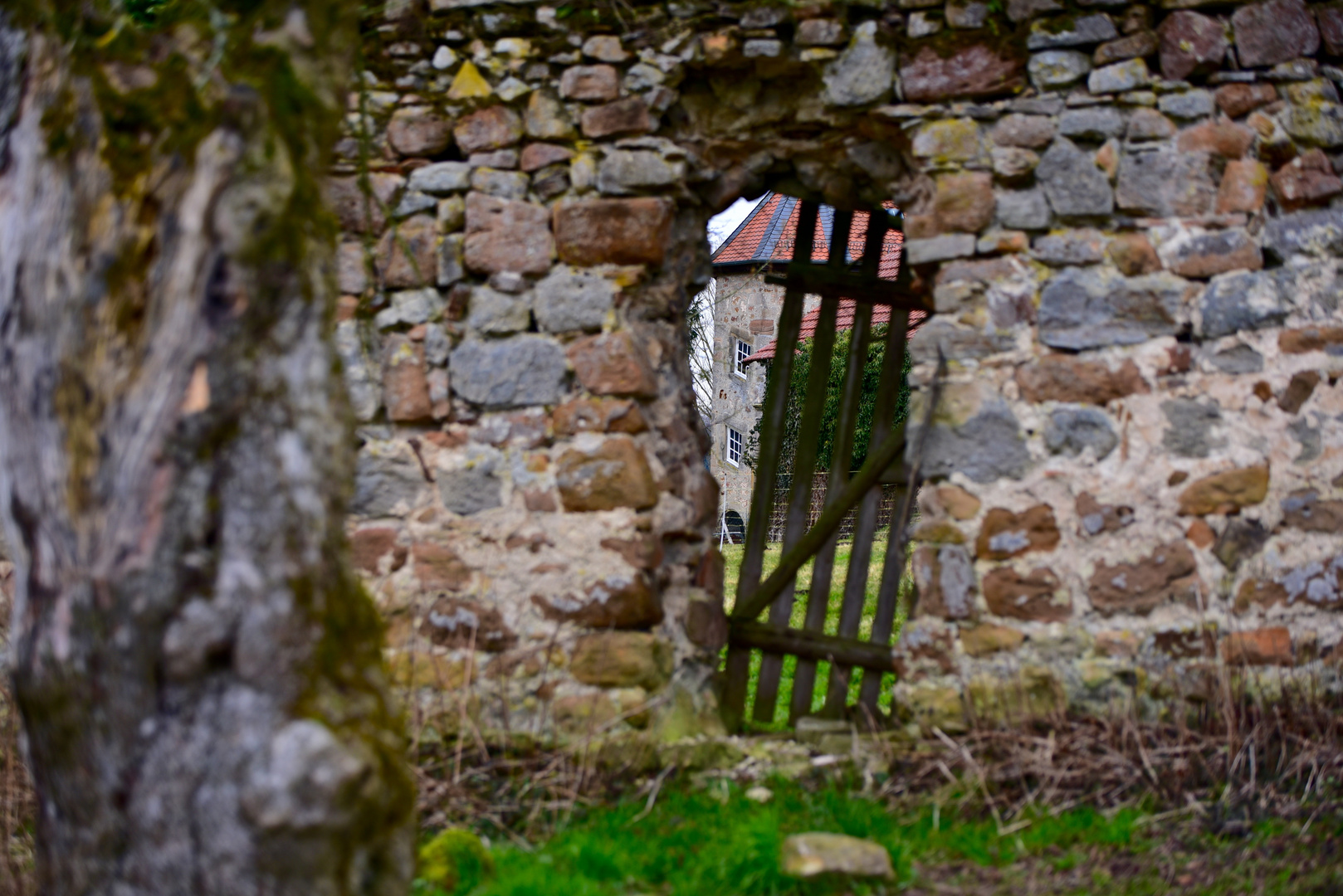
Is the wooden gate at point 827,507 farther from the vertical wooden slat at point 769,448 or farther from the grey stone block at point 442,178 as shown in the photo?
the grey stone block at point 442,178

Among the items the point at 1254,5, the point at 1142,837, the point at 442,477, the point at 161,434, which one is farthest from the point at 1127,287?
the point at 161,434

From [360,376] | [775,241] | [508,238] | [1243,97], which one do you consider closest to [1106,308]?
[1243,97]

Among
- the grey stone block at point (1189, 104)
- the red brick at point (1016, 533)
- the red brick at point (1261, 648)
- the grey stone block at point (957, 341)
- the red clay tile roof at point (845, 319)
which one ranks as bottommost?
the red brick at point (1261, 648)

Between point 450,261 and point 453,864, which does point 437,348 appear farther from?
point 453,864

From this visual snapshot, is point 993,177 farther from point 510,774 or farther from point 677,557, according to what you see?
point 510,774

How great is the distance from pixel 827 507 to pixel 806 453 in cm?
30

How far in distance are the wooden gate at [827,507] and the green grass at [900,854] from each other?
0.63 m

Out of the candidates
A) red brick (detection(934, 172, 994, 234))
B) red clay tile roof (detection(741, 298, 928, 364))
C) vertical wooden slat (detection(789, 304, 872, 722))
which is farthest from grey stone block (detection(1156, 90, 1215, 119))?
red clay tile roof (detection(741, 298, 928, 364))

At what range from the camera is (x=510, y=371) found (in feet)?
10.2

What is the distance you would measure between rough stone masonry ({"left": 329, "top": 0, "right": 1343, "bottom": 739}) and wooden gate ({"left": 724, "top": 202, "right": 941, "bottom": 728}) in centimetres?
30

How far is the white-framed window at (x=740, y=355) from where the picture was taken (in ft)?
55.6

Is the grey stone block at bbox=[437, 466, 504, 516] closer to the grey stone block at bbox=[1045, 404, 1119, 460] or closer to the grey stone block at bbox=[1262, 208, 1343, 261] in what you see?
the grey stone block at bbox=[1045, 404, 1119, 460]

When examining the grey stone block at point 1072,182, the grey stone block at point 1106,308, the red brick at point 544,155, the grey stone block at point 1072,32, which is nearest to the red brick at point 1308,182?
the grey stone block at point 1106,308

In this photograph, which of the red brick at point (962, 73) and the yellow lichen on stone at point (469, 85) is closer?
the red brick at point (962, 73)
